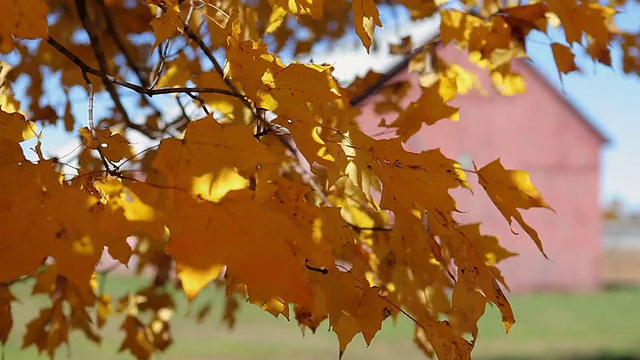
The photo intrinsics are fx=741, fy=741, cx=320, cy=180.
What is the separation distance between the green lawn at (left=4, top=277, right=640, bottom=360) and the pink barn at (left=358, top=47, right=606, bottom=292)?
311 centimetres

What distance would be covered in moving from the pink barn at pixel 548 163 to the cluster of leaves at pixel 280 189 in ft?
38.8

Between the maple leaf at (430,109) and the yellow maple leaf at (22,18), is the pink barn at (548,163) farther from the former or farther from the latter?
the yellow maple leaf at (22,18)

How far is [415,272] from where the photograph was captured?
1.34 m

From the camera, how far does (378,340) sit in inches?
292

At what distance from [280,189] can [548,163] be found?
13.5 m

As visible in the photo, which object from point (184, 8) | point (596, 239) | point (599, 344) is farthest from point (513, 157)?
point (184, 8)

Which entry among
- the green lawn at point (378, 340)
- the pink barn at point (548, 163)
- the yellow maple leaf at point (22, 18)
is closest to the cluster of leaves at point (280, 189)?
the yellow maple leaf at point (22, 18)

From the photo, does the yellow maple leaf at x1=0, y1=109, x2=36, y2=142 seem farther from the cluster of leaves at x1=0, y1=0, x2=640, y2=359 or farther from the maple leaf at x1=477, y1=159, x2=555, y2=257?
the maple leaf at x1=477, y1=159, x2=555, y2=257

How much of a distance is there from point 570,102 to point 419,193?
1381 centimetres

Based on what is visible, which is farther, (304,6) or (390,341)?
(390,341)

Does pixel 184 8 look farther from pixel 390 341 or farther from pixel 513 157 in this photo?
pixel 513 157

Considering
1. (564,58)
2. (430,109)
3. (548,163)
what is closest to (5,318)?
(430,109)

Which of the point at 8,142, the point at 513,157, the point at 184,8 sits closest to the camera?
the point at 8,142

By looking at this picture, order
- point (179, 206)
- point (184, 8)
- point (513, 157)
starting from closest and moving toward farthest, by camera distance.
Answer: point (179, 206), point (184, 8), point (513, 157)
